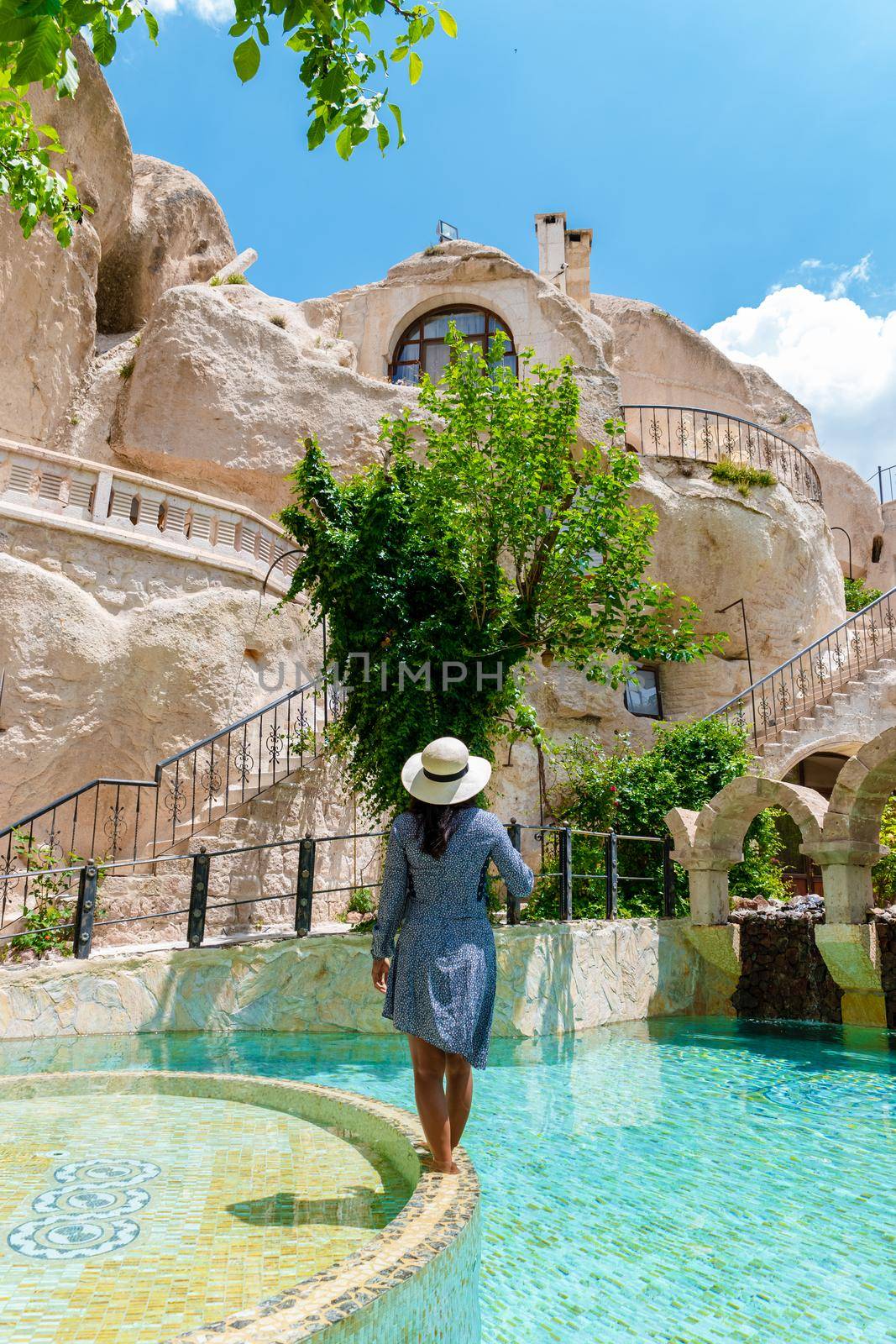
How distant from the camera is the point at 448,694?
947 centimetres

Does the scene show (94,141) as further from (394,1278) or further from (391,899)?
(394,1278)

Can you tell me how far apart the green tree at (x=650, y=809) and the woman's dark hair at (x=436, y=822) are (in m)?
7.87

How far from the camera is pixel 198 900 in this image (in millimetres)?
8617

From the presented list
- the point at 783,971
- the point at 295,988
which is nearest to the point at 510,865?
the point at 295,988

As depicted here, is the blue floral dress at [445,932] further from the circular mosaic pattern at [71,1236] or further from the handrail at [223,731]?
the handrail at [223,731]

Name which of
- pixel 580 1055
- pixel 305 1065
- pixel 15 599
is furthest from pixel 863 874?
pixel 15 599

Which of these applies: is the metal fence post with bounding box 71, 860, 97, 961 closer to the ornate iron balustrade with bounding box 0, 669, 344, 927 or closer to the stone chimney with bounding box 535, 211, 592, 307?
the ornate iron balustrade with bounding box 0, 669, 344, 927

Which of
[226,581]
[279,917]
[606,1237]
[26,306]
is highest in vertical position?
[26,306]

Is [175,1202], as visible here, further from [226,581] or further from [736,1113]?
[226,581]

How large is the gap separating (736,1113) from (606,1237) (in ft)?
8.42

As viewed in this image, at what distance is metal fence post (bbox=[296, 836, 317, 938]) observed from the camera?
8844 mm

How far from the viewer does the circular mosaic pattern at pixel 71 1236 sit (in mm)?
2777

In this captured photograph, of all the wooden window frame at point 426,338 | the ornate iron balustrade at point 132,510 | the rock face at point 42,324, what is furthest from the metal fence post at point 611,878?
the wooden window frame at point 426,338

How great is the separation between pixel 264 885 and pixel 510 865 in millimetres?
7824
